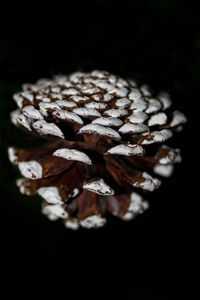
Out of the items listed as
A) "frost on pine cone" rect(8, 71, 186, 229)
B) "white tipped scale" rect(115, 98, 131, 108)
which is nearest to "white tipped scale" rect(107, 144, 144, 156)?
"frost on pine cone" rect(8, 71, 186, 229)

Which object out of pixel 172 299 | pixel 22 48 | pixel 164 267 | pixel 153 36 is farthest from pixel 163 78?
pixel 172 299

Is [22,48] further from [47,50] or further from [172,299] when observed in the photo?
[172,299]

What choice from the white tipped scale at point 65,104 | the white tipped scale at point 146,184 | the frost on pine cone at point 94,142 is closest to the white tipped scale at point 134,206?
the frost on pine cone at point 94,142

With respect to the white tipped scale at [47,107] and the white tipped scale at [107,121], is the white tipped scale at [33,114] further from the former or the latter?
the white tipped scale at [107,121]

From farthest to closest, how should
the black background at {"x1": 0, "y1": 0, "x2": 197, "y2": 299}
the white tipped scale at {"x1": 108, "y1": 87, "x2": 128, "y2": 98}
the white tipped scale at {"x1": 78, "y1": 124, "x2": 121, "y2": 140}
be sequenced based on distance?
the black background at {"x1": 0, "y1": 0, "x2": 197, "y2": 299}, the white tipped scale at {"x1": 108, "y1": 87, "x2": 128, "y2": 98}, the white tipped scale at {"x1": 78, "y1": 124, "x2": 121, "y2": 140}

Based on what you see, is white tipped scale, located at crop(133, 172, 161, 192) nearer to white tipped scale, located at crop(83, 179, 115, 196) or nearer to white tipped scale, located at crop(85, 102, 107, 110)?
white tipped scale, located at crop(83, 179, 115, 196)

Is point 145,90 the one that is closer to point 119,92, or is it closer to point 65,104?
point 119,92

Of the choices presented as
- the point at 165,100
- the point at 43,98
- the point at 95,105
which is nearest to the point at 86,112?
the point at 95,105
